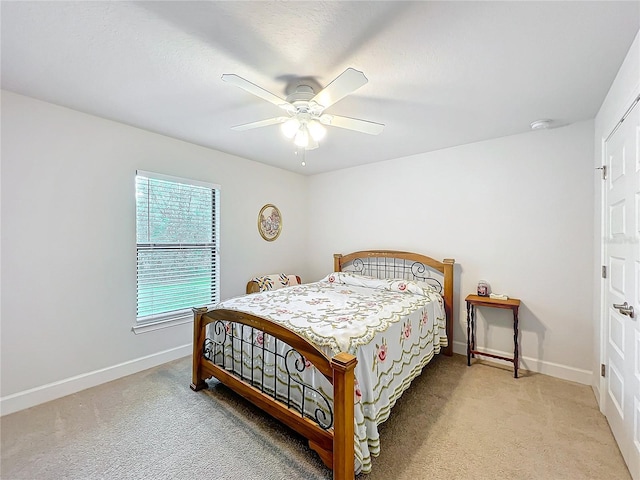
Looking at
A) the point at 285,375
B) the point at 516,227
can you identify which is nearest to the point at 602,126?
the point at 516,227

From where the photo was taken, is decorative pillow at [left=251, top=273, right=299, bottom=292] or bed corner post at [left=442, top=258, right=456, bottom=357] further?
decorative pillow at [left=251, top=273, right=299, bottom=292]

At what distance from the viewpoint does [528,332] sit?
9.98 ft

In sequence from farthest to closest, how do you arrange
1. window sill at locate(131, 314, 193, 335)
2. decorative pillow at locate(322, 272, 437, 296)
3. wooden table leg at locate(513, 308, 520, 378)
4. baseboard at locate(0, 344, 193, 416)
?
1. decorative pillow at locate(322, 272, 437, 296)
2. window sill at locate(131, 314, 193, 335)
3. wooden table leg at locate(513, 308, 520, 378)
4. baseboard at locate(0, 344, 193, 416)

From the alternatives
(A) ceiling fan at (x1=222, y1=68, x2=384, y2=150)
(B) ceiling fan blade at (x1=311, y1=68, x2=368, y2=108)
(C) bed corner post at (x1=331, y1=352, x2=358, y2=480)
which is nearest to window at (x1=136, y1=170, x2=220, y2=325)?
(A) ceiling fan at (x1=222, y1=68, x2=384, y2=150)

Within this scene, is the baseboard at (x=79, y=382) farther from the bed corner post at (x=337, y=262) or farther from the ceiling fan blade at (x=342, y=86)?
the ceiling fan blade at (x=342, y=86)

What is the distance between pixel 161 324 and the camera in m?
3.22

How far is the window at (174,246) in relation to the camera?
3.10 metres

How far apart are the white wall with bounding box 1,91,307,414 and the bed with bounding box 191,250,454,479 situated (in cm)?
98

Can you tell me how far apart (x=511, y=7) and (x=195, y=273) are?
365 centimetres

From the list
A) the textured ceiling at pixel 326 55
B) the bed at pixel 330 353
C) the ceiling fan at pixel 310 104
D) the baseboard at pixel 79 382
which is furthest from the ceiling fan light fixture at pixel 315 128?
the baseboard at pixel 79 382

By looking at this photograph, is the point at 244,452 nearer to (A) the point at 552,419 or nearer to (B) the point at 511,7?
(A) the point at 552,419

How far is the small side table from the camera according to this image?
290cm

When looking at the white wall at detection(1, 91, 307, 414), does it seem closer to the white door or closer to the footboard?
the footboard

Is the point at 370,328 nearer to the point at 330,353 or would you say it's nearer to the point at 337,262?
the point at 330,353
